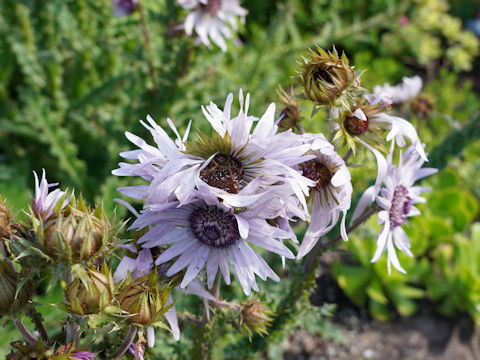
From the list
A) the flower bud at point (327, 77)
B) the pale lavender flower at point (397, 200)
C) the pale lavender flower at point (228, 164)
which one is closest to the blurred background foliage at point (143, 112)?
the pale lavender flower at point (397, 200)

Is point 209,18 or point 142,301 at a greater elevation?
point 209,18

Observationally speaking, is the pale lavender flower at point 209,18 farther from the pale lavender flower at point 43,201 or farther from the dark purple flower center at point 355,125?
the pale lavender flower at point 43,201

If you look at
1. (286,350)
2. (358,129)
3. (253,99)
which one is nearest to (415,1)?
(253,99)

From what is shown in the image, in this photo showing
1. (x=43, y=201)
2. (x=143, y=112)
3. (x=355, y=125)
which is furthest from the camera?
(x=143, y=112)

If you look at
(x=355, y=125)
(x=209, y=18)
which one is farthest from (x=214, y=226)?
(x=209, y=18)

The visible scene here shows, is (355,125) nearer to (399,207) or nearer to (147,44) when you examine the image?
(399,207)

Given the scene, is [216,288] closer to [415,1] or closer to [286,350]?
[286,350]

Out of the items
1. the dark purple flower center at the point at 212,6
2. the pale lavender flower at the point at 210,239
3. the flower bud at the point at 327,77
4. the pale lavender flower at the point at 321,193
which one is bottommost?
the pale lavender flower at the point at 210,239
